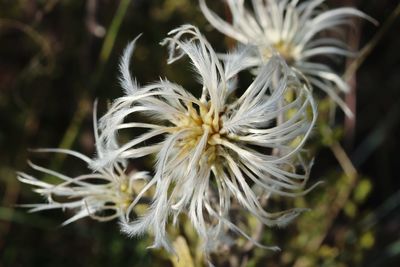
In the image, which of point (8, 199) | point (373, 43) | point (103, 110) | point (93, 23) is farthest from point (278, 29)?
point (8, 199)

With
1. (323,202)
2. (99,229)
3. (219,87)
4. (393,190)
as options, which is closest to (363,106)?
(393,190)

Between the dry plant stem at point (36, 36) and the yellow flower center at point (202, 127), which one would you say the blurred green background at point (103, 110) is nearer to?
the dry plant stem at point (36, 36)

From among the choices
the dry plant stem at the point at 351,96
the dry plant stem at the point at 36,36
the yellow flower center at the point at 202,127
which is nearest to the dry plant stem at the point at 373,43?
the dry plant stem at the point at 351,96

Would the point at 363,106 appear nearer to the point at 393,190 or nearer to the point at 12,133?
the point at 393,190

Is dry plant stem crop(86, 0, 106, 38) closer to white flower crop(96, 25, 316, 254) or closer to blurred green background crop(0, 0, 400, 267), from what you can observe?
blurred green background crop(0, 0, 400, 267)

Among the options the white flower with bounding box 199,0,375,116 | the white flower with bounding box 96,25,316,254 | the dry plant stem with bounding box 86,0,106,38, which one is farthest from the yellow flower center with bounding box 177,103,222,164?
the dry plant stem with bounding box 86,0,106,38

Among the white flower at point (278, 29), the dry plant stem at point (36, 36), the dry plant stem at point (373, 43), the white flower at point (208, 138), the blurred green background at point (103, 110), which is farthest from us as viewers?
the dry plant stem at point (36, 36)
